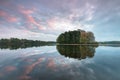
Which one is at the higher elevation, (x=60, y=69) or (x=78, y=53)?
(x=78, y=53)

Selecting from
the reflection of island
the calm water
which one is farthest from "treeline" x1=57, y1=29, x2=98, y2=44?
the calm water

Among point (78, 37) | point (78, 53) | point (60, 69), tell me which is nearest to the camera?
point (60, 69)

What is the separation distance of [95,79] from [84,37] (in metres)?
132

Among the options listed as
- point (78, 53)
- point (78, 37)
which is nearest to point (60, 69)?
point (78, 53)

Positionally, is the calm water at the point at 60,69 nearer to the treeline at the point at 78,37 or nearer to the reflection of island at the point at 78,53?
A: the reflection of island at the point at 78,53

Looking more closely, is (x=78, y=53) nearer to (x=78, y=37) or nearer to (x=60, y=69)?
(x=60, y=69)

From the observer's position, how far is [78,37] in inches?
5768

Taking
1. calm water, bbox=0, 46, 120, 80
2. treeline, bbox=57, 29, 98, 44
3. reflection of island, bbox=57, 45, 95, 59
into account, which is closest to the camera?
calm water, bbox=0, 46, 120, 80

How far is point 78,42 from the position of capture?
146625mm

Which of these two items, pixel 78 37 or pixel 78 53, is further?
pixel 78 37

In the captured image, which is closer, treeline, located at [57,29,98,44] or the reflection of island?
the reflection of island

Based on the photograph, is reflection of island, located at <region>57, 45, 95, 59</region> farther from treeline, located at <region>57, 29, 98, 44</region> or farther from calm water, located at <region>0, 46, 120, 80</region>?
treeline, located at <region>57, 29, 98, 44</region>

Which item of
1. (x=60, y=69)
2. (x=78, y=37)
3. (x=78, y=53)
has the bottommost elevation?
(x=60, y=69)

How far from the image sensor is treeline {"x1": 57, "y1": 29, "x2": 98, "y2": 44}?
14262 cm
